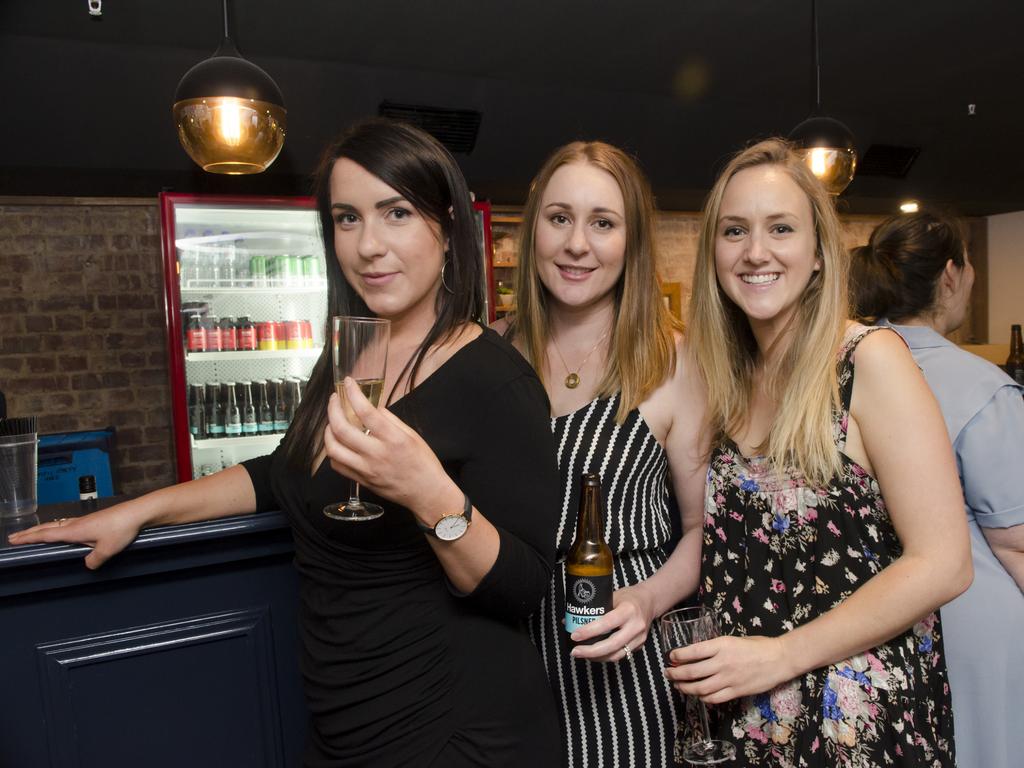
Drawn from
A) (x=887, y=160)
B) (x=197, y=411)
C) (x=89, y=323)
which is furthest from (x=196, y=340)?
(x=887, y=160)

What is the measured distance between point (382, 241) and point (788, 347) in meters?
0.71

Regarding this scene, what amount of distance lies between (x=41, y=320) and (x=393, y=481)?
425 cm

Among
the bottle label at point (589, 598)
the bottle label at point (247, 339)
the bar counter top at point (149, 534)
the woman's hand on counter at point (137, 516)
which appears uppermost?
the bottle label at point (247, 339)

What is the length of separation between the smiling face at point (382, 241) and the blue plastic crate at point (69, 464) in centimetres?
284

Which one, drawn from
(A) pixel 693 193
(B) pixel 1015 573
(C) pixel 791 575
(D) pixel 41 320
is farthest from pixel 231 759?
(A) pixel 693 193

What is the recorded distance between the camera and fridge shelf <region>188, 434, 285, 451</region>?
3.89m

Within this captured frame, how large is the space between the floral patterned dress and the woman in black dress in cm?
37

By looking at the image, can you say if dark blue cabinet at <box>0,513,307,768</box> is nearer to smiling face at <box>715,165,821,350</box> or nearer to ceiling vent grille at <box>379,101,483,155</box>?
smiling face at <box>715,165,821,350</box>

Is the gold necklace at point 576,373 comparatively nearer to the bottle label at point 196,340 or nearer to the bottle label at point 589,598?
the bottle label at point 589,598

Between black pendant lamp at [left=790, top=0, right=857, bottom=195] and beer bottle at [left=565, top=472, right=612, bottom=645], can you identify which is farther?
black pendant lamp at [left=790, top=0, right=857, bottom=195]

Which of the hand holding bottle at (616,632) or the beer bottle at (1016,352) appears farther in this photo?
the beer bottle at (1016,352)

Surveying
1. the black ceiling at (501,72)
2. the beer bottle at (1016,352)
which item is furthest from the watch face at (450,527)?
the beer bottle at (1016,352)

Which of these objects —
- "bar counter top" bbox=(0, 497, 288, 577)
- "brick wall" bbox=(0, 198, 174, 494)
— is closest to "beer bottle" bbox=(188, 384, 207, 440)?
"brick wall" bbox=(0, 198, 174, 494)

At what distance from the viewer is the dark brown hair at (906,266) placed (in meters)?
1.92
